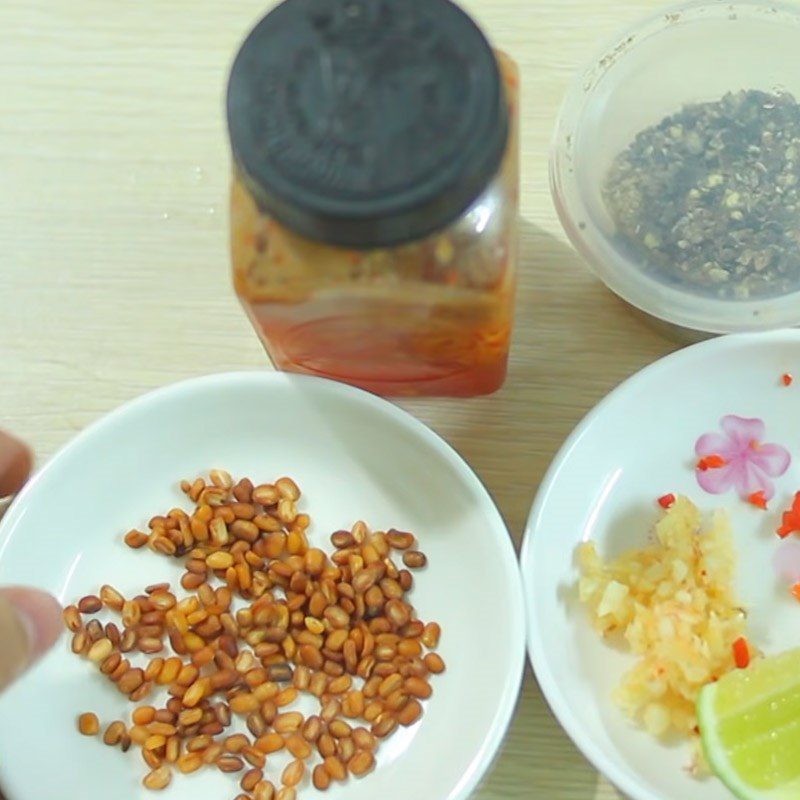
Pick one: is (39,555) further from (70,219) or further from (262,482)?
(70,219)

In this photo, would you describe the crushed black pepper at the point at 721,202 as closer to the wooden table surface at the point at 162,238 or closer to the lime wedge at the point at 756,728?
the wooden table surface at the point at 162,238

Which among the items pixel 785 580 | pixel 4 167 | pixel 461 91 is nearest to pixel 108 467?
pixel 4 167

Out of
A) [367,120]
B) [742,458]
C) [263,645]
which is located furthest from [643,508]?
[367,120]

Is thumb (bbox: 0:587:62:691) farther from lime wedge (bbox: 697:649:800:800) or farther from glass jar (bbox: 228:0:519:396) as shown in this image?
lime wedge (bbox: 697:649:800:800)

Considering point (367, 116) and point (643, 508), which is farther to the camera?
point (643, 508)

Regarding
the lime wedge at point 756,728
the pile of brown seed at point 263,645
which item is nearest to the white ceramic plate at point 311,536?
the pile of brown seed at point 263,645

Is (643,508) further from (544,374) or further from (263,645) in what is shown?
(263,645)
